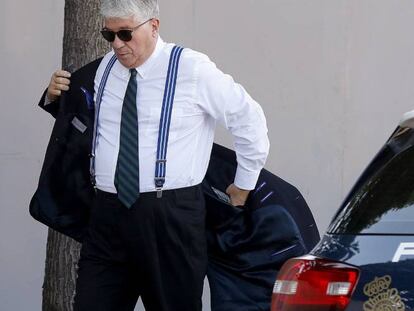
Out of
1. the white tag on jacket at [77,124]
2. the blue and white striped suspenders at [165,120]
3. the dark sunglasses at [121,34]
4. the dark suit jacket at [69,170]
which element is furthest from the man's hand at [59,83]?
the blue and white striped suspenders at [165,120]

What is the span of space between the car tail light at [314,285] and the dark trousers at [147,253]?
1113 mm

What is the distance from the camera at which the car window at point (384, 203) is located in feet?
11.0

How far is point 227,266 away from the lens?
4973mm

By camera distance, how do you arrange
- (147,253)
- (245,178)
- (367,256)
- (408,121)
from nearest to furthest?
1. (367,256)
2. (408,121)
3. (147,253)
4. (245,178)

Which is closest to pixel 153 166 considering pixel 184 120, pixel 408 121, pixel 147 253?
pixel 184 120

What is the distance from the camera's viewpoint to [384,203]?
343cm

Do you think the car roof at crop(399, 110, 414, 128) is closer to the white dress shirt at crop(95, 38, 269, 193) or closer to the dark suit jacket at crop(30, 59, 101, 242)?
the white dress shirt at crop(95, 38, 269, 193)

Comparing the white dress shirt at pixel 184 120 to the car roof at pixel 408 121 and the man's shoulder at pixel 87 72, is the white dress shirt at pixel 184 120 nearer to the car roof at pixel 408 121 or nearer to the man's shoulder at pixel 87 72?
the man's shoulder at pixel 87 72

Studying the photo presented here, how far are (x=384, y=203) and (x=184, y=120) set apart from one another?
1405mm

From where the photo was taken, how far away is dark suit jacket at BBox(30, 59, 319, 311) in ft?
16.1

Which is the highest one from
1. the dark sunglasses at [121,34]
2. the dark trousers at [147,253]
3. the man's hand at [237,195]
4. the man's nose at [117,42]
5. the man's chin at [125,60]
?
the dark sunglasses at [121,34]

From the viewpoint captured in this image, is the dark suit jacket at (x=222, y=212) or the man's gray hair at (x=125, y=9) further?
the dark suit jacket at (x=222, y=212)

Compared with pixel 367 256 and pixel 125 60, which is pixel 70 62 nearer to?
pixel 125 60

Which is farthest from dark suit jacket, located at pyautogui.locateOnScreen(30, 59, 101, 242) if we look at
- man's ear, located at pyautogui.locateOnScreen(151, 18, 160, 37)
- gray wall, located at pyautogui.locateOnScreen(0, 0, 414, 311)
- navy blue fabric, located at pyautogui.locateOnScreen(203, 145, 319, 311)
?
gray wall, located at pyautogui.locateOnScreen(0, 0, 414, 311)
